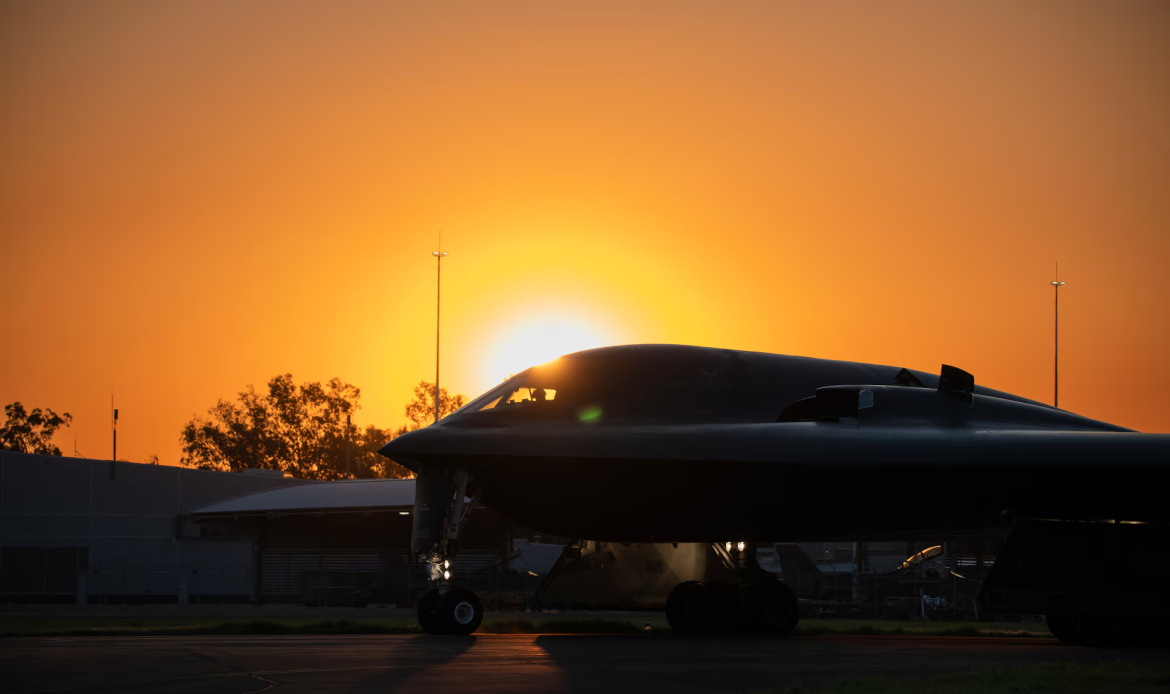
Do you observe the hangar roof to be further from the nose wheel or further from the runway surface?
the runway surface

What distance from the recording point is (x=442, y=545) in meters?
20.0

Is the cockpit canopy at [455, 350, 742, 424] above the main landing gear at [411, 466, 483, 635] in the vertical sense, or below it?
above

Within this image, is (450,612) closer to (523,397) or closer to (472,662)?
(523,397)

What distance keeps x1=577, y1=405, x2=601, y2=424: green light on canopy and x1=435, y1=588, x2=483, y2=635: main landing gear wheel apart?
3.53 m

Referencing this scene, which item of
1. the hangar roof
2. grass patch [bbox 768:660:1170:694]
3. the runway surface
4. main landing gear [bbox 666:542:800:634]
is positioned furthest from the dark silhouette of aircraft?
the hangar roof

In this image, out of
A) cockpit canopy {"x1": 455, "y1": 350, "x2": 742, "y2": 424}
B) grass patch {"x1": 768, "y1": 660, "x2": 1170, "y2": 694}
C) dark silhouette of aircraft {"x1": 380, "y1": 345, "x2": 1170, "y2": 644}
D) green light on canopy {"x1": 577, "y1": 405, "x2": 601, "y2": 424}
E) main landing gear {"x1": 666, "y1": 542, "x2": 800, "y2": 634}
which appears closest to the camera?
grass patch {"x1": 768, "y1": 660, "x2": 1170, "y2": 694}

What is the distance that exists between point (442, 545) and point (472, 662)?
571 cm

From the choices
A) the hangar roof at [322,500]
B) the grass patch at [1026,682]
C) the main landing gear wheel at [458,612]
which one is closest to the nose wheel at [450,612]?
the main landing gear wheel at [458,612]

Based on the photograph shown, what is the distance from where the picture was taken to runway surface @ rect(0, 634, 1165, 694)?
11867 mm

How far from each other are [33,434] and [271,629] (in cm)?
12121

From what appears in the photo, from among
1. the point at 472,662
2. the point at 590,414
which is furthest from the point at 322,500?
the point at 472,662

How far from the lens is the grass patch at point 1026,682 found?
1109 centimetres

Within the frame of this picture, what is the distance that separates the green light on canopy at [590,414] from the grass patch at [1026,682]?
8.94 meters

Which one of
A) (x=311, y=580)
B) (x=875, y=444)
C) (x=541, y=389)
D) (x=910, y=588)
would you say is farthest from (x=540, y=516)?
(x=311, y=580)
